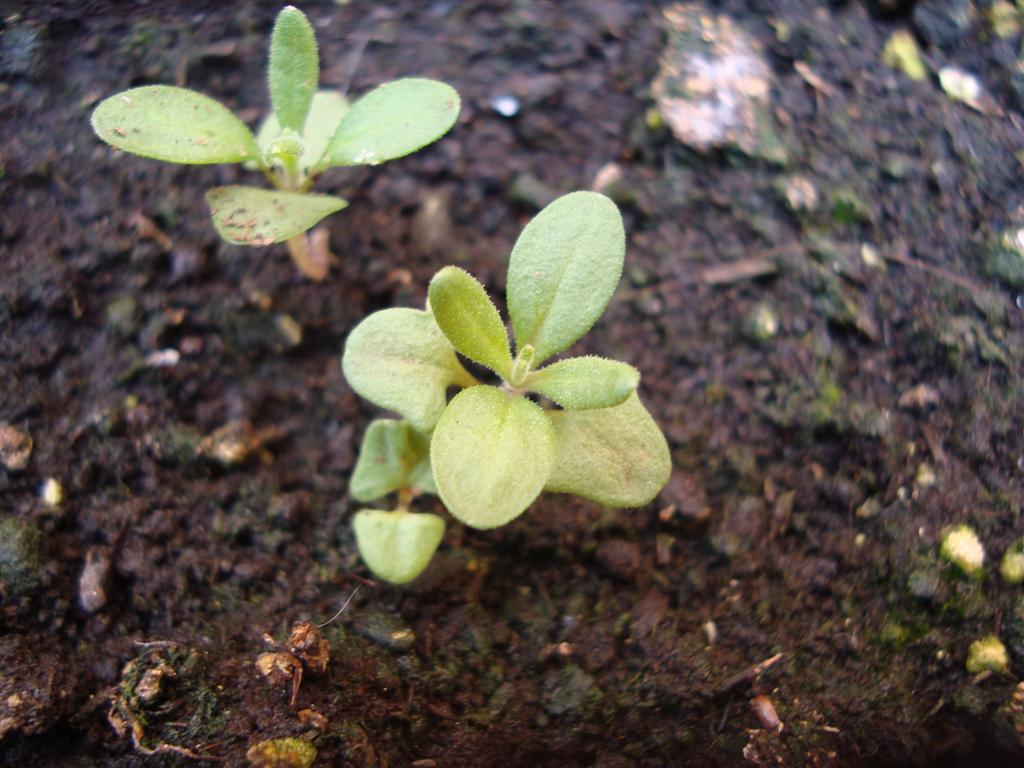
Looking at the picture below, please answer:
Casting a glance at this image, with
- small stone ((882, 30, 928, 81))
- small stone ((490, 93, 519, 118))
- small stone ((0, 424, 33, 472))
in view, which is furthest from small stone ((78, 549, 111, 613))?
small stone ((882, 30, 928, 81))

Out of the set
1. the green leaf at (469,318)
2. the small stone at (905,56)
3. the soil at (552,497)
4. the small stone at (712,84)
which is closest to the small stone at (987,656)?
the soil at (552,497)

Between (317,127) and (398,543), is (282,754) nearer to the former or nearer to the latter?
(398,543)

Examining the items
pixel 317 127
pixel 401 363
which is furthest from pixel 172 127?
pixel 401 363

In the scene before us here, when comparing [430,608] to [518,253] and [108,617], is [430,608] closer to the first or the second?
[108,617]

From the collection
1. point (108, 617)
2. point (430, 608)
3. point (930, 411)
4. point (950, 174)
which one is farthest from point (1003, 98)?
point (108, 617)

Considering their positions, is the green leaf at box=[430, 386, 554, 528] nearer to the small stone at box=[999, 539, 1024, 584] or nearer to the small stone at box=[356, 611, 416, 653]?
the small stone at box=[356, 611, 416, 653]

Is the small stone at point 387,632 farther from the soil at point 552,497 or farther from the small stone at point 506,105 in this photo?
the small stone at point 506,105
